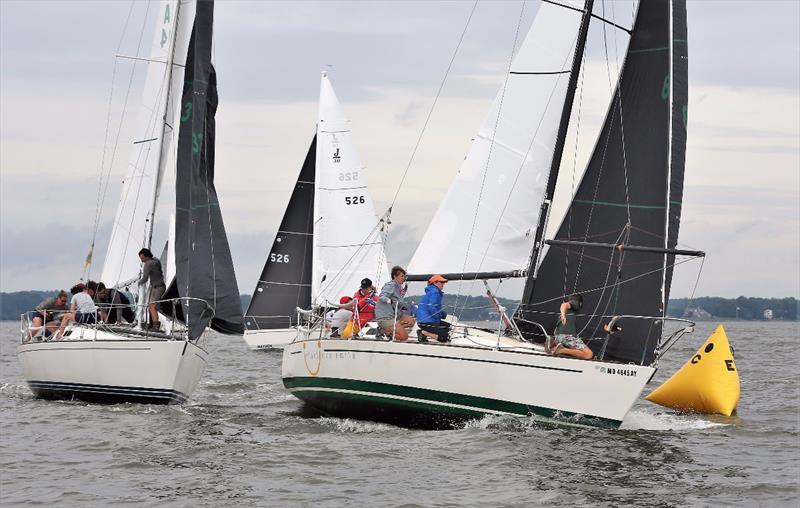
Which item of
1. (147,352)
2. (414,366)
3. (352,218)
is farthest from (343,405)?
(352,218)

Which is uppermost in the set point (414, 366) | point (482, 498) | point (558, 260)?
point (558, 260)

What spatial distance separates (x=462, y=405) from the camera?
54.7ft

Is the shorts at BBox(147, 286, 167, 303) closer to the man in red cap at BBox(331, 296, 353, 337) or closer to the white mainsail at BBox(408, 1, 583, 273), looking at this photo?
the man in red cap at BBox(331, 296, 353, 337)

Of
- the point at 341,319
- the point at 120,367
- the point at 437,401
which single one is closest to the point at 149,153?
the point at 120,367

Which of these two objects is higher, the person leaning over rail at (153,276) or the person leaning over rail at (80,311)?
the person leaning over rail at (153,276)

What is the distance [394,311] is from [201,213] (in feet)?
16.9

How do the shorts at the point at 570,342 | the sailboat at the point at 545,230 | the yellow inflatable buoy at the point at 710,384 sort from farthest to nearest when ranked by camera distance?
the yellow inflatable buoy at the point at 710,384, the sailboat at the point at 545,230, the shorts at the point at 570,342

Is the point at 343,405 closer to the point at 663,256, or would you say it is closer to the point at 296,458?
the point at 296,458

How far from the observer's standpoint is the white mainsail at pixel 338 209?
36656mm

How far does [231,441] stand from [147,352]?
343 centimetres

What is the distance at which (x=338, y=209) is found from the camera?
36875 mm

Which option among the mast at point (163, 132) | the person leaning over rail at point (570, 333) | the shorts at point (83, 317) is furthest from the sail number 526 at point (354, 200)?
the person leaning over rail at point (570, 333)

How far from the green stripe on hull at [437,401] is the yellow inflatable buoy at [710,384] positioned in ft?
16.5

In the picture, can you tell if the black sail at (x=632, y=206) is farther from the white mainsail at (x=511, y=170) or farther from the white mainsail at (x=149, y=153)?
the white mainsail at (x=149, y=153)
